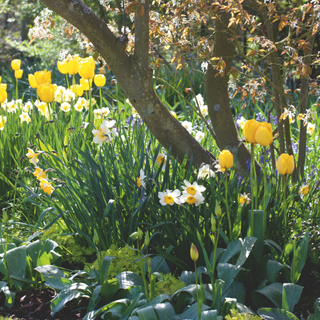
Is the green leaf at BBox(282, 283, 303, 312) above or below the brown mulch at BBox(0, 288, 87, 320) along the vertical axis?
above

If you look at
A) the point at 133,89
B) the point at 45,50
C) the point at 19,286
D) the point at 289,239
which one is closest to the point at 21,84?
the point at 45,50

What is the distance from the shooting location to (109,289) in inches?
63.7

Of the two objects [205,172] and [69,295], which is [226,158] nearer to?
[205,172]

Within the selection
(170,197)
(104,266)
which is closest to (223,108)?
(170,197)

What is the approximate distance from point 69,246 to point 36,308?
1.42 ft

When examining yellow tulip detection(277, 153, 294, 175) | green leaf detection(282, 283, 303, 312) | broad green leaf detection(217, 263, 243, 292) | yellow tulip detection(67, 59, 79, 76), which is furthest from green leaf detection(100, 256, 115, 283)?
yellow tulip detection(67, 59, 79, 76)

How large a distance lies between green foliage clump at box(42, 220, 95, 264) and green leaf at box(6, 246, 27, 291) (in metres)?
0.21

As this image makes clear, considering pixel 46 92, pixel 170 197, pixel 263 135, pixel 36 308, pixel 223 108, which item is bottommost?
pixel 36 308

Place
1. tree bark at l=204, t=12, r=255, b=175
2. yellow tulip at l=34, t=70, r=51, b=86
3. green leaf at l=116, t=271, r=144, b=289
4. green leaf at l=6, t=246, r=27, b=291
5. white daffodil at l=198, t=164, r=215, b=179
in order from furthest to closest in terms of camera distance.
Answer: yellow tulip at l=34, t=70, r=51, b=86
tree bark at l=204, t=12, r=255, b=175
white daffodil at l=198, t=164, r=215, b=179
green leaf at l=6, t=246, r=27, b=291
green leaf at l=116, t=271, r=144, b=289

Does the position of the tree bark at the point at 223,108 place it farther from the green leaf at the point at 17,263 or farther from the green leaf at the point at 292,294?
the green leaf at the point at 17,263

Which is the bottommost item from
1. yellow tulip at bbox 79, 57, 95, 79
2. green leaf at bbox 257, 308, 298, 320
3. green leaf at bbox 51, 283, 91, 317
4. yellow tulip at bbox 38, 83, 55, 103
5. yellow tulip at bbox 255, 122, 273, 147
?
green leaf at bbox 257, 308, 298, 320

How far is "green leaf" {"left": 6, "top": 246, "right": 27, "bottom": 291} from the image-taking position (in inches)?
71.6

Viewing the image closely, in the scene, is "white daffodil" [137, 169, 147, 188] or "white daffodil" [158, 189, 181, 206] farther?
"white daffodil" [137, 169, 147, 188]

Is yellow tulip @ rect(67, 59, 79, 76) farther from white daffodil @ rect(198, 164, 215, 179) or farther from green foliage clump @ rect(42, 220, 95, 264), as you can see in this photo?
white daffodil @ rect(198, 164, 215, 179)
